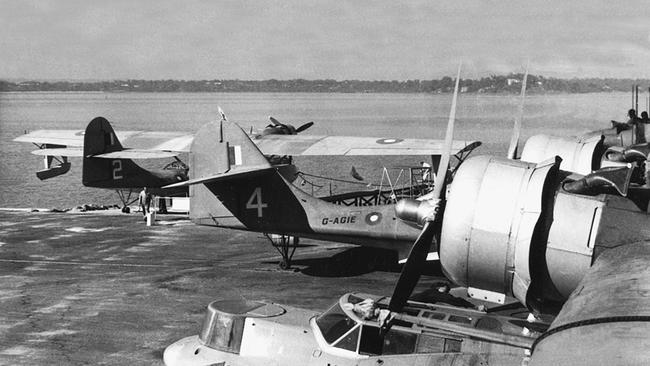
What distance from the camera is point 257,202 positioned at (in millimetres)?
20688

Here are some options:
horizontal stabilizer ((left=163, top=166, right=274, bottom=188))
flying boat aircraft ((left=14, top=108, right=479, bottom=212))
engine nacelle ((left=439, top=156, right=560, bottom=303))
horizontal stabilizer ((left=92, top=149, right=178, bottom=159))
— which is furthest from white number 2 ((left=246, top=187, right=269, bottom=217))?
horizontal stabilizer ((left=92, top=149, right=178, bottom=159))

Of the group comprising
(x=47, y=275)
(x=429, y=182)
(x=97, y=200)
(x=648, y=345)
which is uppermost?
(x=648, y=345)

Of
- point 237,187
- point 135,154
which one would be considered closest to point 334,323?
point 237,187

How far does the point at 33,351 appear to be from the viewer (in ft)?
51.7

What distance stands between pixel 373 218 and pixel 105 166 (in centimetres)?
1958

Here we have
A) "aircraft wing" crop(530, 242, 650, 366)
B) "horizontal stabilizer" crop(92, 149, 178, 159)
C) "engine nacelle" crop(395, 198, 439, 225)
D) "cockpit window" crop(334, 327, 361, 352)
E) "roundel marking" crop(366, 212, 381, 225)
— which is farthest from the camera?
"horizontal stabilizer" crop(92, 149, 178, 159)

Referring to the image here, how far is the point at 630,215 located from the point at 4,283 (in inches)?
760

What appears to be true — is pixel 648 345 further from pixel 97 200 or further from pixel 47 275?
→ pixel 97 200

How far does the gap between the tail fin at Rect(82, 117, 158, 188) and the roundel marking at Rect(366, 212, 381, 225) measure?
60.0 feet

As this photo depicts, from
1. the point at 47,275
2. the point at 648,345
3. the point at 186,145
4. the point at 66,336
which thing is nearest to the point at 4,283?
the point at 47,275

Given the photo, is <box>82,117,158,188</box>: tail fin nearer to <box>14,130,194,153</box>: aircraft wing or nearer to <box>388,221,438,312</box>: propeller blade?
<box>14,130,194,153</box>: aircraft wing

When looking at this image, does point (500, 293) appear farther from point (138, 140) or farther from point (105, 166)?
point (138, 140)

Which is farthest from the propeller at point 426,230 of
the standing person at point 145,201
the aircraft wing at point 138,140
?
the standing person at point 145,201

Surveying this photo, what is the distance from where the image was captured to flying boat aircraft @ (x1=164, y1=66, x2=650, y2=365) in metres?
5.15
